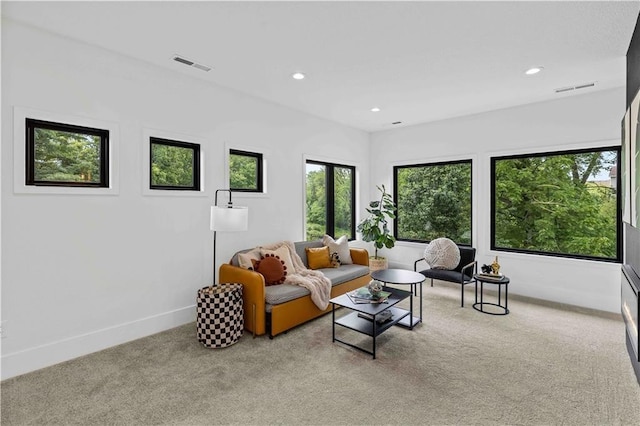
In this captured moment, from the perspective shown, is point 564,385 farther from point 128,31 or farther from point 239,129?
point 128,31

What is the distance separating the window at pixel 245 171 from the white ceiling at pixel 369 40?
84 cm

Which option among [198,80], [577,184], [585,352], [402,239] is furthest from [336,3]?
[402,239]

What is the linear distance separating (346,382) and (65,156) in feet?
10.3

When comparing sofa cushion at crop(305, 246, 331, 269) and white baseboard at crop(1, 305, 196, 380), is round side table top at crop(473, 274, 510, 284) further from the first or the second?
white baseboard at crop(1, 305, 196, 380)

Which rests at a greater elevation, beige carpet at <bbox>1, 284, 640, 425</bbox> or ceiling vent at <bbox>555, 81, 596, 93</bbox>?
ceiling vent at <bbox>555, 81, 596, 93</bbox>

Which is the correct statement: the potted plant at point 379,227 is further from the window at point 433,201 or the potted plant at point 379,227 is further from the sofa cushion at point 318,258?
the sofa cushion at point 318,258

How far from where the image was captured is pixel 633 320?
7.70ft

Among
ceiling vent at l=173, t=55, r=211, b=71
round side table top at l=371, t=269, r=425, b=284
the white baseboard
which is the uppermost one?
ceiling vent at l=173, t=55, r=211, b=71

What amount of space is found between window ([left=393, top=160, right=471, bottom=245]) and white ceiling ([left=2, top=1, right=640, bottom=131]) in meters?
1.68

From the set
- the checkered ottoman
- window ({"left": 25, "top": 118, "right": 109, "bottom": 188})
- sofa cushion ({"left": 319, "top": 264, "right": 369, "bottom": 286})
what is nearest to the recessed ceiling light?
sofa cushion ({"left": 319, "top": 264, "right": 369, "bottom": 286})

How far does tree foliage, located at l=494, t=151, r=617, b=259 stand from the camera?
415cm

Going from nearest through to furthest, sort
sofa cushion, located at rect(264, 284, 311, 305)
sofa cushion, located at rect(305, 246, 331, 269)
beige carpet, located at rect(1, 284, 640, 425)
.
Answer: beige carpet, located at rect(1, 284, 640, 425) → sofa cushion, located at rect(264, 284, 311, 305) → sofa cushion, located at rect(305, 246, 331, 269)

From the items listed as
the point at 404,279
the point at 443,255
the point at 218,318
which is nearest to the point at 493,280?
the point at 443,255

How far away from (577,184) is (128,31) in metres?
5.55
